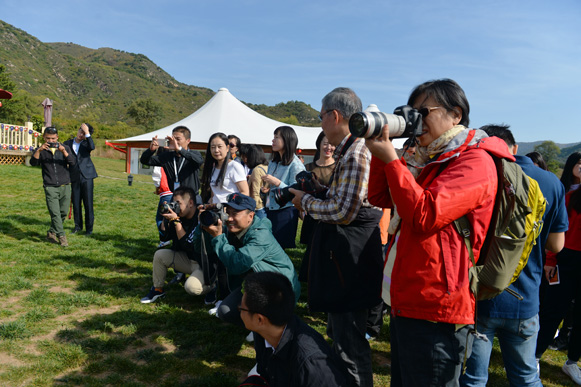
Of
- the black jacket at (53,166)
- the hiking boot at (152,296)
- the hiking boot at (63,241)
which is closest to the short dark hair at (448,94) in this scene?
the hiking boot at (152,296)

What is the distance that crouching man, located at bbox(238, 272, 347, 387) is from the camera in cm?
192

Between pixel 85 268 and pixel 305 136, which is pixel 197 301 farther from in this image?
pixel 305 136

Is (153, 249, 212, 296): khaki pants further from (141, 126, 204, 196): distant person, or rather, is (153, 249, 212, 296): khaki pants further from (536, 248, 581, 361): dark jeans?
(536, 248, 581, 361): dark jeans

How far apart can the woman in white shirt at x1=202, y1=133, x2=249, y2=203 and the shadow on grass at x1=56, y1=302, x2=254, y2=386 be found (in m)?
1.34

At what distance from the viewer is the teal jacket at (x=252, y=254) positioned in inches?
120

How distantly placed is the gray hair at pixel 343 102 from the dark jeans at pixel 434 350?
1.16m

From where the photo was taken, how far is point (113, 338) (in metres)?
3.33

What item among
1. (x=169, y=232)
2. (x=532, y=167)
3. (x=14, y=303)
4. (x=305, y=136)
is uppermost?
(x=305, y=136)

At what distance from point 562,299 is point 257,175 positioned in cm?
331

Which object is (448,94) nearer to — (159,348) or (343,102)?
(343,102)

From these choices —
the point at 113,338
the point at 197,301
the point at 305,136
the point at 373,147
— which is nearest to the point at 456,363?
the point at 373,147

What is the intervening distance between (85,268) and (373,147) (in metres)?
4.92

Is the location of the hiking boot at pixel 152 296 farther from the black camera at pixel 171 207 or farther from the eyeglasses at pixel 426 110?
the eyeglasses at pixel 426 110

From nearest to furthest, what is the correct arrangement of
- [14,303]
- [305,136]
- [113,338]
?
[113,338] < [14,303] < [305,136]
